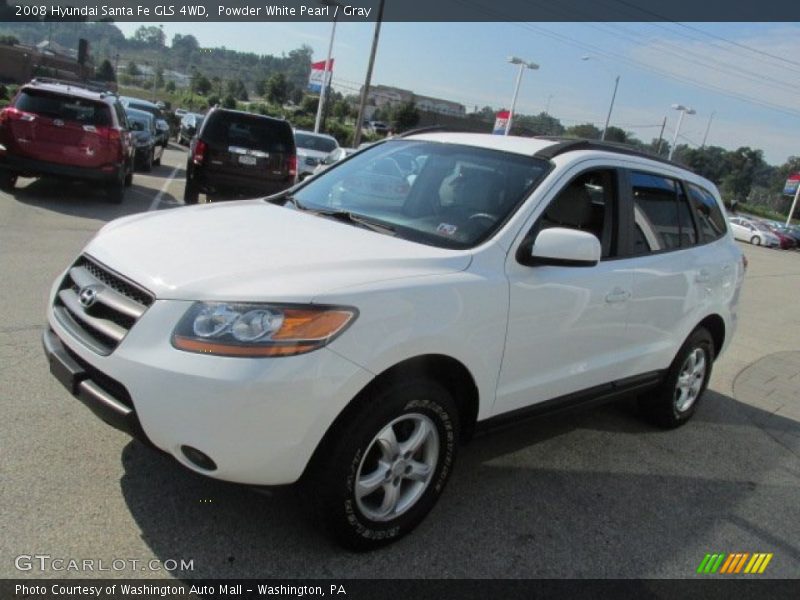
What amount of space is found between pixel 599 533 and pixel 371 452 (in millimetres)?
1339

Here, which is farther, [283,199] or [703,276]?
[703,276]

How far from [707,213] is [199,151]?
8.43 meters

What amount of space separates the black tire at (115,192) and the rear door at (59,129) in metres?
0.56

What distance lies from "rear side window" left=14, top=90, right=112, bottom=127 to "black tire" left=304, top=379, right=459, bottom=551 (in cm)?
935

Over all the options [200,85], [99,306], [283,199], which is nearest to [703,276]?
[283,199]

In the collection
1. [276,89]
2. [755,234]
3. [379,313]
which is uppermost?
[276,89]

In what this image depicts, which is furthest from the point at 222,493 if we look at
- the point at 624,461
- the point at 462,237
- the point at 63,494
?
the point at 624,461

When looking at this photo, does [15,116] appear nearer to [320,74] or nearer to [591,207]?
[591,207]

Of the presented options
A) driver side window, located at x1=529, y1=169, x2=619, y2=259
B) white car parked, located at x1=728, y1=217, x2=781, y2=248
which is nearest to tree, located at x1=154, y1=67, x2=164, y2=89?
white car parked, located at x1=728, y1=217, x2=781, y2=248

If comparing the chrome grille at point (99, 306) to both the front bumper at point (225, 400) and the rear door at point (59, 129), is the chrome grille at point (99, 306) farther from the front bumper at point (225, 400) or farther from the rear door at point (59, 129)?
the rear door at point (59, 129)

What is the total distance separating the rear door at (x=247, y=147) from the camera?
445 inches

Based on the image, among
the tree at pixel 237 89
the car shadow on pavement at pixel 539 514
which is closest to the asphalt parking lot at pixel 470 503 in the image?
the car shadow on pavement at pixel 539 514

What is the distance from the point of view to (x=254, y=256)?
2924 millimetres

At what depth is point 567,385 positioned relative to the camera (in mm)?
3818
